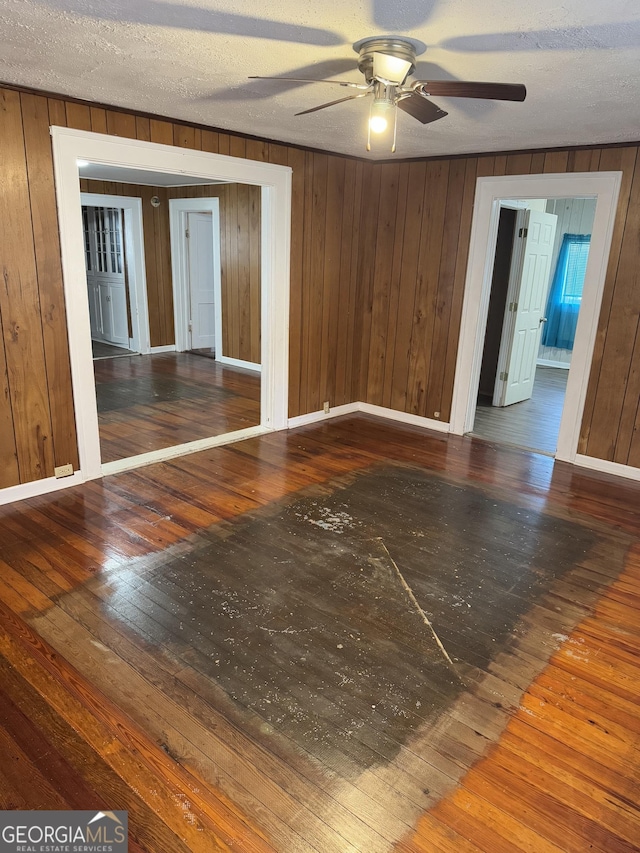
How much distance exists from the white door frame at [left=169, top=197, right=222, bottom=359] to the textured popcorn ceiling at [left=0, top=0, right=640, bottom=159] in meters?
3.93

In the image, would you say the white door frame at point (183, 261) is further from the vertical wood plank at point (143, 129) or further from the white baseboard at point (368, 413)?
the vertical wood plank at point (143, 129)

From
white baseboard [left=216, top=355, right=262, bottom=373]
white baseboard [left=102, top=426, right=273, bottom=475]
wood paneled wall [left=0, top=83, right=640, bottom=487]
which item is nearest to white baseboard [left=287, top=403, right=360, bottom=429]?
wood paneled wall [left=0, top=83, right=640, bottom=487]

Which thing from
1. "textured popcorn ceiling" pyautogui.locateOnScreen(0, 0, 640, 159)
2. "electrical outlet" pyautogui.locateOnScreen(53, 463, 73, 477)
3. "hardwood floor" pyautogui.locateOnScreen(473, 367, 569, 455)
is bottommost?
"hardwood floor" pyautogui.locateOnScreen(473, 367, 569, 455)

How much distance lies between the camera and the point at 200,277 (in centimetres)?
862

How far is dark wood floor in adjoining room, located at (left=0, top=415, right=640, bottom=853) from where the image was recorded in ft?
5.90

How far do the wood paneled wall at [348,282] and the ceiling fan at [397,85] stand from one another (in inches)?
70.9

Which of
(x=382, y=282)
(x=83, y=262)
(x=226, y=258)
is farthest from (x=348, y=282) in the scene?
(x=83, y=262)

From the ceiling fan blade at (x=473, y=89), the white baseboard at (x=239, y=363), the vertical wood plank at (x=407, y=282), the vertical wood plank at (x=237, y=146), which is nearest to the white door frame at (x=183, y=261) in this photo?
the white baseboard at (x=239, y=363)

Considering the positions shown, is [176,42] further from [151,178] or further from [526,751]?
[151,178]

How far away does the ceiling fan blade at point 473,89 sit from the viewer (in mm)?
2238

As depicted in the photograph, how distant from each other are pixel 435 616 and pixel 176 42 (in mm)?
2866

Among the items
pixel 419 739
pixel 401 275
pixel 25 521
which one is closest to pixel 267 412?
pixel 401 275

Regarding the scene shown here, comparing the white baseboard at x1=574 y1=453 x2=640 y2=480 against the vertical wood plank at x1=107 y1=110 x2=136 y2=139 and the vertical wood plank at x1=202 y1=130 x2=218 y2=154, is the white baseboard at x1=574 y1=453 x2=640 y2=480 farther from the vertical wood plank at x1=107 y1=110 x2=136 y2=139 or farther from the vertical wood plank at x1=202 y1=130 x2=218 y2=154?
the vertical wood plank at x1=107 y1=110 x2=136 y2=139

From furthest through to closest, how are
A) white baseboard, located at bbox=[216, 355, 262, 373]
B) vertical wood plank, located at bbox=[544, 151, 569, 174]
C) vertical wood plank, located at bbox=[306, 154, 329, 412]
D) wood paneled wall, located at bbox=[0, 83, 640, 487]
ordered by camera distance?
1. white baseboard, located at bbox=[216, 355, 262, 373]
2. vertical wood plank, located at bbox=[306, 154, 329, 412]
3. vertical wood plank, located at bbox=[544, 151, 569, 174]
4. wood paneled wall, located at bbox=[0, 83, 640, 487]
